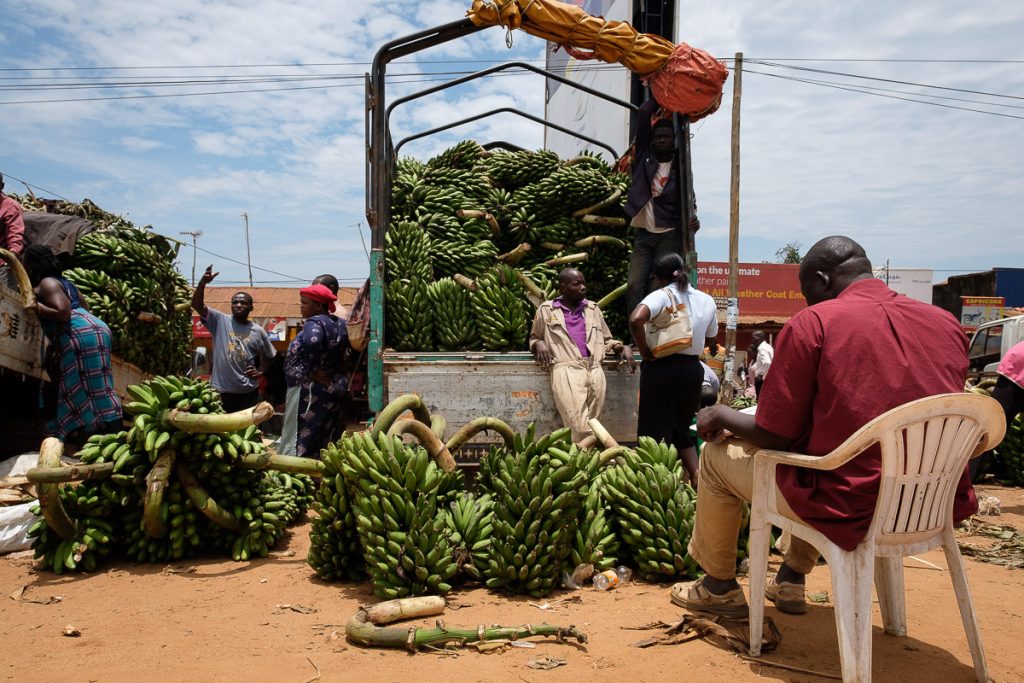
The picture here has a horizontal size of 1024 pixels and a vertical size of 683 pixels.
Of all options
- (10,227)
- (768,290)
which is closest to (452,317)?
(10,227)

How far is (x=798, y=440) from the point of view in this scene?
2562 millimetres

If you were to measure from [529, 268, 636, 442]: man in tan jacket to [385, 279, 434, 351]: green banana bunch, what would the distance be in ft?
2.97

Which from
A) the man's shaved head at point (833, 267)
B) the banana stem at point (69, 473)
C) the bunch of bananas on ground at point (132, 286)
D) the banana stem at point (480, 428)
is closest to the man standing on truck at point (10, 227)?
the bunch of bananas on ground at point (132, 286)

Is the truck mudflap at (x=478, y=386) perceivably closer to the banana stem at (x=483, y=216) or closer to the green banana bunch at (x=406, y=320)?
the green banana bunch at (x=406, y=320)

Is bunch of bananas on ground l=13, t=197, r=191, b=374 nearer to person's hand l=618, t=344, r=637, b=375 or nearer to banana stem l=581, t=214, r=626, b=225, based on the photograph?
banana stem l=581, t=214, r=626, b=225

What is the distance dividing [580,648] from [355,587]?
4.43 feet

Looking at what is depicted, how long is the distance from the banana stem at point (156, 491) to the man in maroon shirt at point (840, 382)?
2674 millimetres

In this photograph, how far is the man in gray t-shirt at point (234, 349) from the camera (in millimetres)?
6891

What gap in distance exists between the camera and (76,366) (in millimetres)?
4898

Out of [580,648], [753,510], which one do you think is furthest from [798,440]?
[580,648]

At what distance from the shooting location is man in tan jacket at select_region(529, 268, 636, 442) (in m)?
4.86

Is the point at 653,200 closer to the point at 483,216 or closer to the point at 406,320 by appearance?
the point at 483,216

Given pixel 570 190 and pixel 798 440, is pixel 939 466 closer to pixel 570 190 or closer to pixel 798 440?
pixel 798 440

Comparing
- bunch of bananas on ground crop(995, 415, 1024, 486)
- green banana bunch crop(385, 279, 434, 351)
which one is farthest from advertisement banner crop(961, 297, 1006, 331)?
green banana bunch crop(385, 279, 434, 351)
